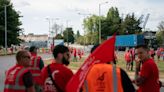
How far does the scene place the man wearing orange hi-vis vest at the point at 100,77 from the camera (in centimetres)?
481

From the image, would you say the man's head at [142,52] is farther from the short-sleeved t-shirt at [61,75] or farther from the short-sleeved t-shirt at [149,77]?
the short-sleeved t-shirt at [61,75]

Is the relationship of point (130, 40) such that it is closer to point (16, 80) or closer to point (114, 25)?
point (114, 25)

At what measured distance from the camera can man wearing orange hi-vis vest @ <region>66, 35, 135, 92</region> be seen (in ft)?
15.8

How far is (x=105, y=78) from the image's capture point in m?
5.04

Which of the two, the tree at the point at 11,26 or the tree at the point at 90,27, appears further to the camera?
the tree at the point at 90,27

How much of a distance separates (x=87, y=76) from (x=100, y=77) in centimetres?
14

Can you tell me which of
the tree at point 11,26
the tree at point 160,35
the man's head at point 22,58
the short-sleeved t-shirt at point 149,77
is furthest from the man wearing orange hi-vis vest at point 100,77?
the tree at point 160,35

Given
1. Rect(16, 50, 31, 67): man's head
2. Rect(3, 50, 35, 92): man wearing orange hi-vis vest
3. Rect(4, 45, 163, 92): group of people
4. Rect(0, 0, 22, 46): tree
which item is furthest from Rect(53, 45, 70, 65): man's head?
Rect(0, 0, 22, 46): tree

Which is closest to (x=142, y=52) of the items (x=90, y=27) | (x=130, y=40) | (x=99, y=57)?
(x=99, y=57)

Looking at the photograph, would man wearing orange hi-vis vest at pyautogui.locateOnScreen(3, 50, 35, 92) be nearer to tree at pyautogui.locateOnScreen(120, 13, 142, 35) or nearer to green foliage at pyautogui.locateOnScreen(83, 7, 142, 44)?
green foliage at pyautogui.locateOnScreen(83, 7, 142, 44)

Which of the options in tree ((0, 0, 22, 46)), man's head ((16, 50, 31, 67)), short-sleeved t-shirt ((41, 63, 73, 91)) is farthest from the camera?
tree ((0, 0, 22, 46))

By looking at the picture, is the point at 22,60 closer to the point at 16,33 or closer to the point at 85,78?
the point at 85,78

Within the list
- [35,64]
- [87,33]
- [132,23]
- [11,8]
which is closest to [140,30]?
[132,23]

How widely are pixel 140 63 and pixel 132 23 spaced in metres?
121
